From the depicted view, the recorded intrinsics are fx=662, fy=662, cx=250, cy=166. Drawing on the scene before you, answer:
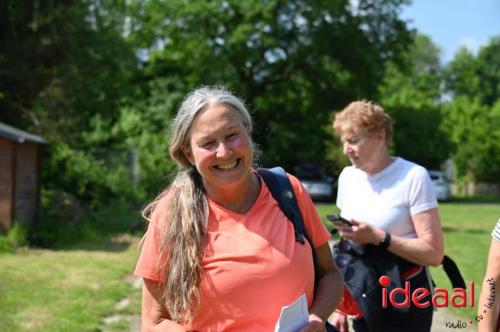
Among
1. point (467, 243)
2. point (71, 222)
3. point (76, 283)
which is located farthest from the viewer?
point (71, 222)

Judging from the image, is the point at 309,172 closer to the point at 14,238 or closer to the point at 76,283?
the point at 14,238

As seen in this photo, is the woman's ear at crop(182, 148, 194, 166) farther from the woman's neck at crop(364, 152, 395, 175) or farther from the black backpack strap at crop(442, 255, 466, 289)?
the black backpack strap at crop(442, 255, 466, 289)

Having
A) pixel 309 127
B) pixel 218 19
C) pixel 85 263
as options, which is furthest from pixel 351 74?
pixel 85 263

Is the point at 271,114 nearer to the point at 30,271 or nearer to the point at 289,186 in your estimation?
the point at 30,271

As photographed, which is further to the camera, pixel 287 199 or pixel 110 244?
pixel 110 244

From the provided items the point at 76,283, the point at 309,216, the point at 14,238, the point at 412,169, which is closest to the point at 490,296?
the point at 309,216

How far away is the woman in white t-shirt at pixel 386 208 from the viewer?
137 inches

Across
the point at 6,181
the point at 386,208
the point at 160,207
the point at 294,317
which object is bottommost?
the point at 6,181

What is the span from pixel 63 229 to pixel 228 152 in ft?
40.2

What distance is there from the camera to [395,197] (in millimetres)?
3553

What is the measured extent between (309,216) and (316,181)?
28574 millimetres

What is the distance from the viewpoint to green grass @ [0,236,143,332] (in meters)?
6.96

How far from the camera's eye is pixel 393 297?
346cm

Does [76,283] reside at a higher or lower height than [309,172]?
higher
